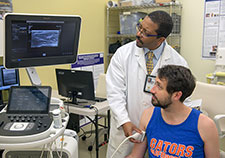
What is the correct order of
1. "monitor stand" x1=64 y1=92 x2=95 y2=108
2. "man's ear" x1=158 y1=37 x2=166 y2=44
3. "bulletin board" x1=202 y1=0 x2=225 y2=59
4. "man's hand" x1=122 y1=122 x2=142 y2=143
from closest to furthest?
"man's hand" x1=122 y1=122 x2=142 y2=143, "man's ear" x1=158 y1=37 x2=166 y2=44, "monitor stand" x1=64 y1=92 x2=95 y2=108, "bulletin board" x1=202 y1=0 x2=225 y2=59

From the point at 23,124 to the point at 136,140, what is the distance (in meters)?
0.63

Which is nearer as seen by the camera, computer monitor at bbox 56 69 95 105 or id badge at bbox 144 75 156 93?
id badge at bbox 144 75 156 93

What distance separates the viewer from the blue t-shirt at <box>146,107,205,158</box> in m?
1.27

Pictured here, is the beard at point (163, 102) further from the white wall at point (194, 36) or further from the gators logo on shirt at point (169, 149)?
the white wall at point (194, 36)

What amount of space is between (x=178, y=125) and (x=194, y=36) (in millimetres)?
2593

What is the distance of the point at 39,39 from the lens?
136 cm

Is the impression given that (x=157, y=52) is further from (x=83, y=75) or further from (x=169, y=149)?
(x=83, y=75)

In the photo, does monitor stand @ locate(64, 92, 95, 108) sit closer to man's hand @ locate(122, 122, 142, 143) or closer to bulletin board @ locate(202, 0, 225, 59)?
man's hand @ locate(122, 122, 142, 143)

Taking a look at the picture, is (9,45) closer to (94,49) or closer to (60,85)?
(60,85)

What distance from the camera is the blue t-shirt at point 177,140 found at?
4.15 ft

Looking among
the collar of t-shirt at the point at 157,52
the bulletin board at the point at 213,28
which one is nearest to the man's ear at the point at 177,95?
the collar of t-shirt at the point at 157,52

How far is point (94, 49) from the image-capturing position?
3.75 m

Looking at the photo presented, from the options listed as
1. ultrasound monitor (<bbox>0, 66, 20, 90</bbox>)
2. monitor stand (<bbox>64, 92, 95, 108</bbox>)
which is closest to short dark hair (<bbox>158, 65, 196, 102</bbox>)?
monitor stand (<bbox>64, 92, 95, 108</bbox>)

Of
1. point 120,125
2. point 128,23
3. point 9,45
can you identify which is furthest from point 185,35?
point 9,45
